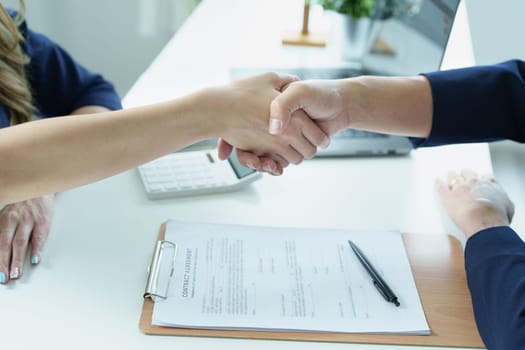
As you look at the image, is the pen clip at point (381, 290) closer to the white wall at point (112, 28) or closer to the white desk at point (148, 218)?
the white desk at point (148, 218)

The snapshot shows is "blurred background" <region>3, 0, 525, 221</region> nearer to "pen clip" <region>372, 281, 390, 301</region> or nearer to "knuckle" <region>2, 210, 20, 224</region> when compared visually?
"knuckle" <region>2, 210, 20, 224</region>

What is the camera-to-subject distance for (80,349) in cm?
73

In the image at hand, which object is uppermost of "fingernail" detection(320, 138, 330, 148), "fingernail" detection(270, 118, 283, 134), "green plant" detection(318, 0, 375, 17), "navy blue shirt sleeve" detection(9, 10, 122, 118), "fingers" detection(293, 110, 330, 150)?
"green plant" detection(318, 0, 375, 17)

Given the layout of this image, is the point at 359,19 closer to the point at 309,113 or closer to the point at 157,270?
the point at 309,113

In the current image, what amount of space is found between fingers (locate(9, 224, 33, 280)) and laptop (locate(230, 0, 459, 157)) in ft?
1.73

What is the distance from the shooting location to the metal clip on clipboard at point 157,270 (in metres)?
0.80

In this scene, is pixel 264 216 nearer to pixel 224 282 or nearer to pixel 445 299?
pixel 224 282

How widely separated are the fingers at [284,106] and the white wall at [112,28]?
1.40m

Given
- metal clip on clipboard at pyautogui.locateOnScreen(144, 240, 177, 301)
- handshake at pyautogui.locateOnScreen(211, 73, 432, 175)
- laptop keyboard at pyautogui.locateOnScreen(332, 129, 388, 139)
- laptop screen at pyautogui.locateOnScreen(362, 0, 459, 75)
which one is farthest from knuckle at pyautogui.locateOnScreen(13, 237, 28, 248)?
laptop screen at pyautogui.locateOnScreen(362, 0, 459, 75)

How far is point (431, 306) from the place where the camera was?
0.82 m

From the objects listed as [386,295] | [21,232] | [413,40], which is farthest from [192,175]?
[413,40]

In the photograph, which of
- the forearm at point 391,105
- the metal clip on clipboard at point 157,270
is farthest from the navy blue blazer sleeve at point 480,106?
the metal clip on clipboard at point 157,270

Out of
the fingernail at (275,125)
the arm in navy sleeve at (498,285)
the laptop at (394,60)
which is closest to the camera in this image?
the arm in navy sleeve at (498,285)

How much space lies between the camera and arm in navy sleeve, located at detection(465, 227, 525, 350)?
745 mm
